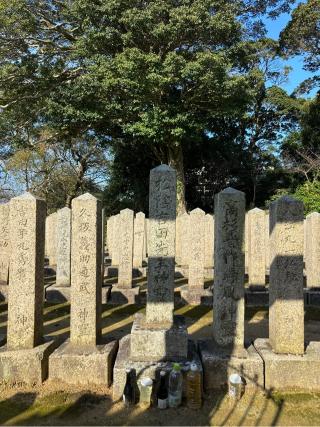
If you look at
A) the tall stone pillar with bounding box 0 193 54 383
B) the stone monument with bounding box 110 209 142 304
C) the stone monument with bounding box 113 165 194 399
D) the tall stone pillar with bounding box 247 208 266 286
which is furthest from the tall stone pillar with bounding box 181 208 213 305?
the tall stone pillar with bounding box 0 193 54 383

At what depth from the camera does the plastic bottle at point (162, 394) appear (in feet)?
14.1

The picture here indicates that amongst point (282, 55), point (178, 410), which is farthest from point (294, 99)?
point (178, 410)

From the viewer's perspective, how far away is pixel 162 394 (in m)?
4.36

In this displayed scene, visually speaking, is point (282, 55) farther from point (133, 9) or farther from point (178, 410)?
point (178, 410)

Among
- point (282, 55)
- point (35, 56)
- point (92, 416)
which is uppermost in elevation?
point (282, 55)

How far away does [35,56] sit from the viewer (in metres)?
19.6

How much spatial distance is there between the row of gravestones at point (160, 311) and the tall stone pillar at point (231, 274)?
0.01 m

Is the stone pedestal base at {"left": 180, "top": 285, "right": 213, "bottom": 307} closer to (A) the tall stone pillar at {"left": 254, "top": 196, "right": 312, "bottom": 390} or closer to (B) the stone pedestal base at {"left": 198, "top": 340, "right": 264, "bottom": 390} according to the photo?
(A) the tall stone pillar at {"left": 254, "top": 196, "right": 312, "bottom": 390}

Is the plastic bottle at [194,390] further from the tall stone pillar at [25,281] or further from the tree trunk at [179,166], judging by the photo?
the tree trunk at [179,166]

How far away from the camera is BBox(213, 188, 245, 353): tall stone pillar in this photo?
4988 millimetres

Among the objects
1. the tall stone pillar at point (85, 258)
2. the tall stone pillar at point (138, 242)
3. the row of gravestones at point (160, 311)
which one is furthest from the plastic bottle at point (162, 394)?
the tall stone pillar at point (138, 242)

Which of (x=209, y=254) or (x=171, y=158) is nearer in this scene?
(x=209, y=254)

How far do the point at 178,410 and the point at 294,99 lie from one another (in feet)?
84.2

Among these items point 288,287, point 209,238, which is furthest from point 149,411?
point 209,238
